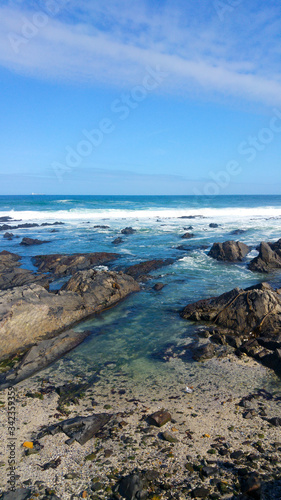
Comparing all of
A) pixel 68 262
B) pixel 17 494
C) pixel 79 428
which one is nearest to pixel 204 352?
pixel 79 428

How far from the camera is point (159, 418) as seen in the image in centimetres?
538

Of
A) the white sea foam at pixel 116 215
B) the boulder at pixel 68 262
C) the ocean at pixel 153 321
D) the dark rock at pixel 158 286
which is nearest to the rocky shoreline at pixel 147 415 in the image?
the ocean at pixel 153 321

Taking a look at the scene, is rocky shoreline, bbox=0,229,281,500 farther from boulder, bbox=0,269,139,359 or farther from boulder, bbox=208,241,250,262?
boulder, bbox=208,241,250,262

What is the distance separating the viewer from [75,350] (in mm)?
8453

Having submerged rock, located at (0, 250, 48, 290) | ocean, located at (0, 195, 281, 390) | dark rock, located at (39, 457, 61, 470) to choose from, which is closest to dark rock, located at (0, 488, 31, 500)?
dark rock, located at (39, 457, 61, 470)

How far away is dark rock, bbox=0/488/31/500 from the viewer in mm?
3936

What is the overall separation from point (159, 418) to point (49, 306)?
585 centimetres

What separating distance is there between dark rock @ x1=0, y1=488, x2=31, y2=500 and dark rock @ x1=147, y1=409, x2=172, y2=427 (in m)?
2.18

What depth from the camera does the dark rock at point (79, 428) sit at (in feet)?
16.6

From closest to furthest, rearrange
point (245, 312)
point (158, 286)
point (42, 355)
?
point (42, 355), point (245, 312), point (158, 286)

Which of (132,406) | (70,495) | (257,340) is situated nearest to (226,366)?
(257,340)

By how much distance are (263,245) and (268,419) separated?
1361 cm

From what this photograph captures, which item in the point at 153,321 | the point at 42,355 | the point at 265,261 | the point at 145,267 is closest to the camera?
the point at 42,355

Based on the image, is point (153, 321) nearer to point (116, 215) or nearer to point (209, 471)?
point (209, 471)
